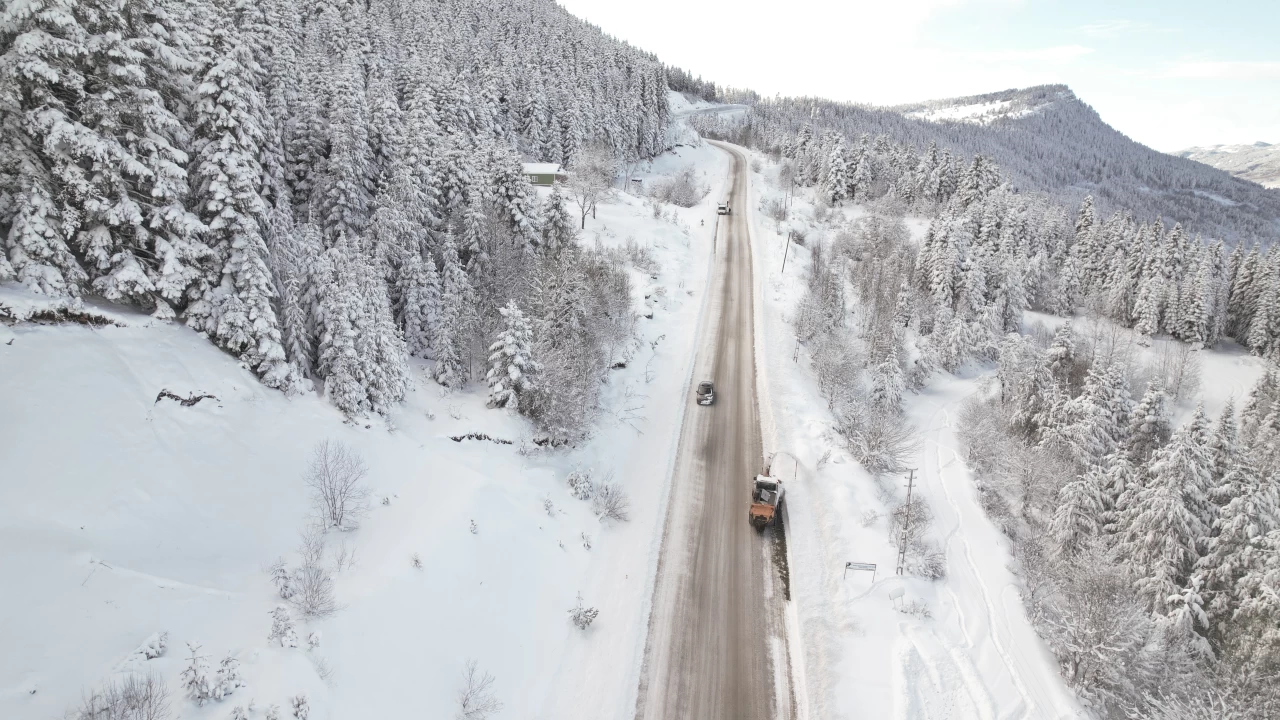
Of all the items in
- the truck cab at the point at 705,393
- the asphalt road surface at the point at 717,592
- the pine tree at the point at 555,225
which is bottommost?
the asphalt road surface at the point at 717,592

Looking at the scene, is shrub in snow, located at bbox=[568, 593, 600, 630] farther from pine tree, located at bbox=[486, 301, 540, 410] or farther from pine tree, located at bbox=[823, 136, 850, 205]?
pine tree, located at bbox=[823, 136, 850, 205]

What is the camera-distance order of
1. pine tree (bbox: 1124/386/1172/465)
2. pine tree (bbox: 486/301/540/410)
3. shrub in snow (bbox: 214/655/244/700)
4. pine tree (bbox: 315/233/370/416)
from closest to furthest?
shrub in snow (bbox: 214/655/244/700) → pine tree (bbox: 315/233/370/416) → pine tree (bbox: 486/301/540/410) → pine tree (bbox: 1124/386/1172/465)

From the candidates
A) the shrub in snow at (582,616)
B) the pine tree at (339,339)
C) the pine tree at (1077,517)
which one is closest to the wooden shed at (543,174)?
the pine tree at (339,339)

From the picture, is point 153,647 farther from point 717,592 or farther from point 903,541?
point 903,541

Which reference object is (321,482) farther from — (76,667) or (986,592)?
(986,592)

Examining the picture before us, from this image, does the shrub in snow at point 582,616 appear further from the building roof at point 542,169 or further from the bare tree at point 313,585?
the building roof at point 542,169

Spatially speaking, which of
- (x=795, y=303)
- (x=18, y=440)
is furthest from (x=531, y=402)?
(x=795, y=303)

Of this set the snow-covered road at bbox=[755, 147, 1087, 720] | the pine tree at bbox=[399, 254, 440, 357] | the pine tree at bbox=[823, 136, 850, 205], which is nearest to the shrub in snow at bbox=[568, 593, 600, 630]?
the snow-covered road at bbox=[755, 147, 1087, 720]
